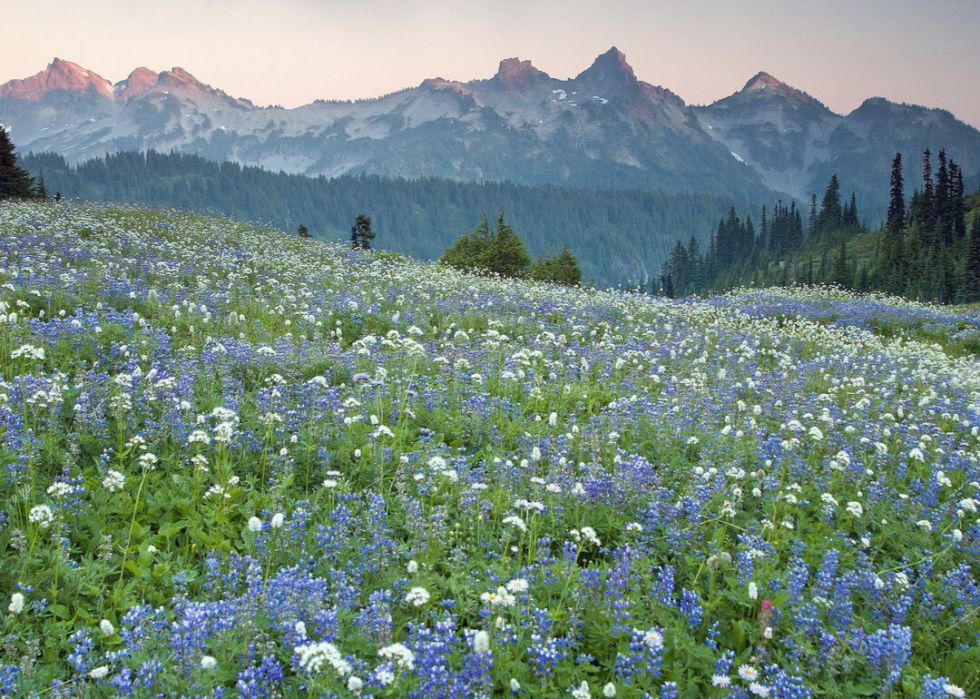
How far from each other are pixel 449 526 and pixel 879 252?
381 ft

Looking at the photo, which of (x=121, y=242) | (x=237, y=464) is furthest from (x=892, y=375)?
(x=121, y=242)

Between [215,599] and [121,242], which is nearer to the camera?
[215,599]

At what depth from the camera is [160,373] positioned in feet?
20.9

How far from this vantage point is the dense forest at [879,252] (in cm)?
7775

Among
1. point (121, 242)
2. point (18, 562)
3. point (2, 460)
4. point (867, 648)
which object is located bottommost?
point (867, 648)

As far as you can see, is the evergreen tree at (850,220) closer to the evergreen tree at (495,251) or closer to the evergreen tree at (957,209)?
the evergreen tree at (957,209)

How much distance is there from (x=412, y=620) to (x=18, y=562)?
8.79 ft

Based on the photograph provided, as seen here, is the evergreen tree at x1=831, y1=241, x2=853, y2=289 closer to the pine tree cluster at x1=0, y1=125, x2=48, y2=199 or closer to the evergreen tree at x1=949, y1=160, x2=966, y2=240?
the evergreen tree at x1=949, y1=160, x2=966, y2=240

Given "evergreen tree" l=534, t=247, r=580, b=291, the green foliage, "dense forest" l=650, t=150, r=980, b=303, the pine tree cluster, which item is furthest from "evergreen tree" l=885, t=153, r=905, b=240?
the pine tree cluster

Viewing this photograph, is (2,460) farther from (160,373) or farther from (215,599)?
(215,599)

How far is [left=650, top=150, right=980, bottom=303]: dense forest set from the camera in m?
77.8

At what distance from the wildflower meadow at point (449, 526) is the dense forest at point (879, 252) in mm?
83544

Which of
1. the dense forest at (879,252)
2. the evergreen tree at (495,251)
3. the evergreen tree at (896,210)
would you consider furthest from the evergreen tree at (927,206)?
the evergreen tree at (495,251)

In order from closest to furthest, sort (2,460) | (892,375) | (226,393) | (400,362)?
(2,460) → (226,393) → (400,362) → (892,375)
